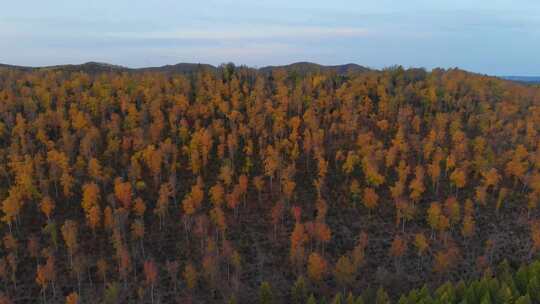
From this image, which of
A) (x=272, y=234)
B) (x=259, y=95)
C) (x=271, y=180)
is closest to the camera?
(x=272, y=234)

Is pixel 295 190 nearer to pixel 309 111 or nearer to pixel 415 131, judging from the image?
pixel 309 111

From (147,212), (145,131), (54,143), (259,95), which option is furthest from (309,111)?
(54,143)

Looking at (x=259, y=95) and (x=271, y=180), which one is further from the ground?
(x=259, y=95)

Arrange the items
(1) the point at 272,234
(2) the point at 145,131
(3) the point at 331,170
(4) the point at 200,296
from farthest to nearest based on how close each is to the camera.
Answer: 1. (2) the point at 145,131
2. (3) the point at 331,170
3. (1) the point at 272,234
4. (4) the point at 200,296

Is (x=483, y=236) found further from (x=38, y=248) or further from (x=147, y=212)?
(x=38, y=248)

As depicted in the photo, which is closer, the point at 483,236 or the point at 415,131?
the point at 483,236

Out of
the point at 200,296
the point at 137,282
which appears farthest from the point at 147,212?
the point at 200,296

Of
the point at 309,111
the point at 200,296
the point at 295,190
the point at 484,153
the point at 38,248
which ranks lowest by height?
the point at 200,296
